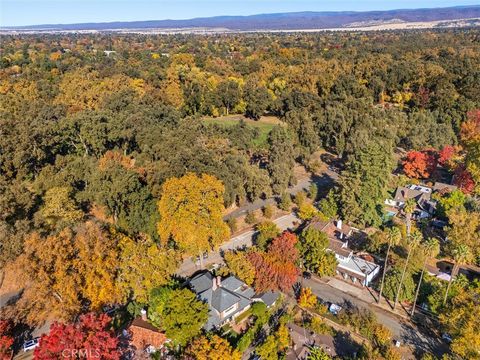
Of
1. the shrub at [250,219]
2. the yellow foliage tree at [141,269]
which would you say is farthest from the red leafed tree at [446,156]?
the yellow foliage tree at [141,269]

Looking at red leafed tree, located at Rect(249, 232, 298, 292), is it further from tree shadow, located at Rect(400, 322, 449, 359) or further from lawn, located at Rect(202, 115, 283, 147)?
lawn, located at Rect(202, 115, 283, 147)

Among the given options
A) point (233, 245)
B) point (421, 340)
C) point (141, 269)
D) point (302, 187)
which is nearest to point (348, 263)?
point (421, 340)

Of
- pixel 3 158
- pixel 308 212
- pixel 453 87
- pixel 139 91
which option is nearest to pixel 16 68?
pixel 139 91

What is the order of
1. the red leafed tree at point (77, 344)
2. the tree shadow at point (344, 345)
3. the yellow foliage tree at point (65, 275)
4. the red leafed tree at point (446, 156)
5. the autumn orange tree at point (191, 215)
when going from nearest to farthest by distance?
the red leafed tree at point (77, 344) → the yellow foliage tree at point (65, 275) → the tree shadow at point (344, 345) → the autumn orange tree at point (191, 215) → the red leafed tree at point (446, 156)

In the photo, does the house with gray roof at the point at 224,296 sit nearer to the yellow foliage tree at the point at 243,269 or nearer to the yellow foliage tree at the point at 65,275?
the yellow foliage tree at the point at 243,269

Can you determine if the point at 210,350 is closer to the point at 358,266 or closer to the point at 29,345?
the point at 29,345

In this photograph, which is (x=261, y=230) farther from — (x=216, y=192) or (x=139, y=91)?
(x=139, y=91)
